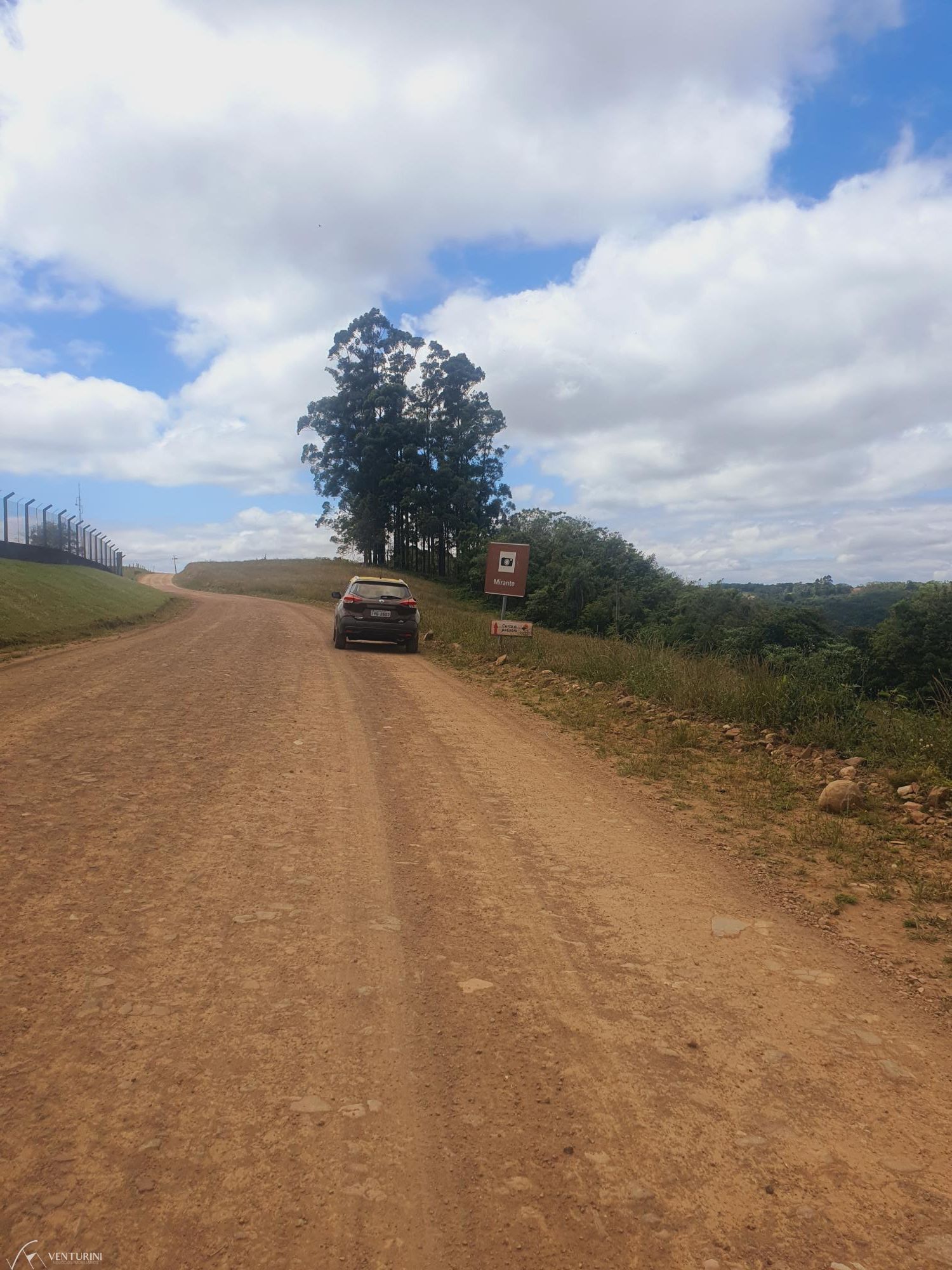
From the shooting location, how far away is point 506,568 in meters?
17.0

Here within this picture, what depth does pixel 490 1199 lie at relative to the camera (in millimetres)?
2254

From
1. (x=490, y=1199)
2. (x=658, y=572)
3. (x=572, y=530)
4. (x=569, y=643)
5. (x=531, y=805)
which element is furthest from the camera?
(x=572, y=530)

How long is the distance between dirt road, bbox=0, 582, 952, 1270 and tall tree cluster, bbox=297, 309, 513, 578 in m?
47.4

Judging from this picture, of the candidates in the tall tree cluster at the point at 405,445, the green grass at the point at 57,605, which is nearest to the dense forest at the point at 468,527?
the tall tree cluster at the point at 405,445

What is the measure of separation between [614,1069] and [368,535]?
53.4 metres

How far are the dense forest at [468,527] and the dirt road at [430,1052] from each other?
880 inches

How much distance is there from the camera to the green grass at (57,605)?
1551 centimetres

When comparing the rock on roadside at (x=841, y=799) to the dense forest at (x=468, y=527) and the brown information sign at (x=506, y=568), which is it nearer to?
the brown information sign at (x=506, y=568)

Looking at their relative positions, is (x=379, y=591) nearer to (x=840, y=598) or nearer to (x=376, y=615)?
(x=376, y=615)

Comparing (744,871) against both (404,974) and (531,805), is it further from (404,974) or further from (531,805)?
(404,974)

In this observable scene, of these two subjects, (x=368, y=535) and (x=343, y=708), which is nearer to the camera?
(x=343, y=708)

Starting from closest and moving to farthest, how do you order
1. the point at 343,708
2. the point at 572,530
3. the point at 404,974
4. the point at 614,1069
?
the point at 614,1069
the point at 404,974
the point at 343,708
the point at 572,530

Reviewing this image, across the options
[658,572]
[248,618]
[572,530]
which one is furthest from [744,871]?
[572,530]

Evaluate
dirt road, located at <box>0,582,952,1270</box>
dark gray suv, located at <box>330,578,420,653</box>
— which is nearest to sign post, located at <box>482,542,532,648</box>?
dark gray suv, located at <box>330,578,420,653</box>
